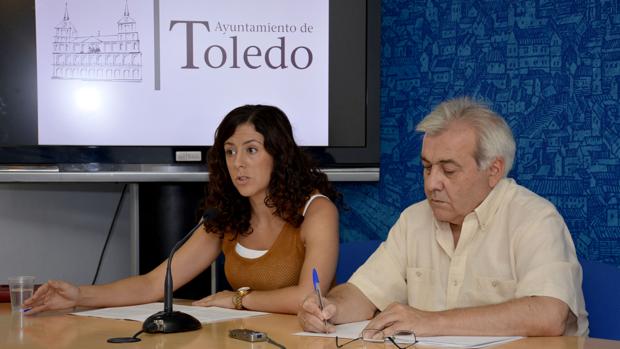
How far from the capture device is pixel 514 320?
212 centimetres

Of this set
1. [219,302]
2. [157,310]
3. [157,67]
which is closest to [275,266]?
[219,302]

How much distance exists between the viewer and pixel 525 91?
355 cm

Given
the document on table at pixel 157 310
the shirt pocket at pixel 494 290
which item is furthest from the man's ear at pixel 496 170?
the document on table at pixel 157 310

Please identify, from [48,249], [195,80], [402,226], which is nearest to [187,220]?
[195,80]

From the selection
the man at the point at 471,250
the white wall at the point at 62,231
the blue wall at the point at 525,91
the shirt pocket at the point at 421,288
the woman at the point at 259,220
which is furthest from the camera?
the white wall at the point at 62,231

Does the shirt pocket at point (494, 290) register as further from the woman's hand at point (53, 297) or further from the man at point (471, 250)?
the woman's hand at point (53, 297)

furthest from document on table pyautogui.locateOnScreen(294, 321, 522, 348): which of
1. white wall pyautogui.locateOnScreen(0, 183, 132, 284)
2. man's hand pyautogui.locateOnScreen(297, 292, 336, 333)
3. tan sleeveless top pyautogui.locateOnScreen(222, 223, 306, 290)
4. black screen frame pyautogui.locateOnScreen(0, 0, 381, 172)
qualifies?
white wall pyautogui.locateOnScreen(0, 183, 132, 284)

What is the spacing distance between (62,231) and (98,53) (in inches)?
40.3

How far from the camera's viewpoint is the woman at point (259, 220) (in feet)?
9.54

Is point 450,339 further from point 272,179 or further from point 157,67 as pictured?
point 157,67

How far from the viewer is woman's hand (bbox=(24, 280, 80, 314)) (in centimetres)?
263

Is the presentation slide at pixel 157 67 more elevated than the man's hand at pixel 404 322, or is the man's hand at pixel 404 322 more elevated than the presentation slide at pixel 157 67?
the presentation slide at pixel 157 67

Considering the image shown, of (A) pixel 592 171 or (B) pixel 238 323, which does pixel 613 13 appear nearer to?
(A) pixel 592 171

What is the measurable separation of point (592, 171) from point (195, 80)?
1.51m
